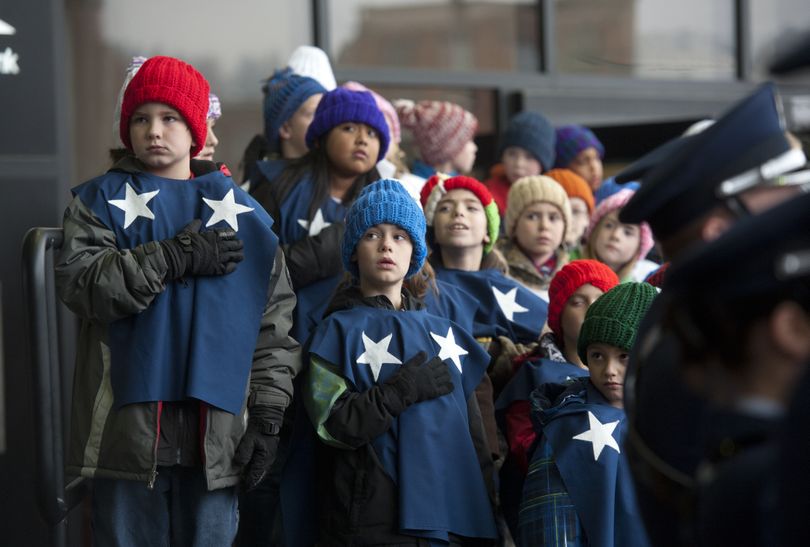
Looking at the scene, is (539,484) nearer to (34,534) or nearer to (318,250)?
(318,250)

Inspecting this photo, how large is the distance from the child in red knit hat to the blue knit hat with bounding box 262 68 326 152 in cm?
152

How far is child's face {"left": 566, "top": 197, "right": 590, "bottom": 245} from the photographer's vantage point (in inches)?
230

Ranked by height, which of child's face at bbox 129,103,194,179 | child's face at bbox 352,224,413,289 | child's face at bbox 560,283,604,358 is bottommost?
child's face at bbox 560,283,604,358

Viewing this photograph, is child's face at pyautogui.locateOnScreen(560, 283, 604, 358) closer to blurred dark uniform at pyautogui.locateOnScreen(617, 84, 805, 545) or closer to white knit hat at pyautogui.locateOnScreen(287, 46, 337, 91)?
white knit hat at pyautogui.locateOnScreen(287, 46, 337, 91)

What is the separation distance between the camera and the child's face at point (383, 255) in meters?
3.98

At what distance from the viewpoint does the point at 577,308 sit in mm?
4383

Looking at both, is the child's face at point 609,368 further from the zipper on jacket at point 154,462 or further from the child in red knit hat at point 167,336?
the zipper on jacket at point 154,462

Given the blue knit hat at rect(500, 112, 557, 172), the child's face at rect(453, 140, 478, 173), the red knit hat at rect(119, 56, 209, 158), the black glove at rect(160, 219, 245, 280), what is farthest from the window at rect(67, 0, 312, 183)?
the black glove at rect(160, 219, 245, 280)

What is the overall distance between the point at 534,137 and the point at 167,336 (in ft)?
11.3

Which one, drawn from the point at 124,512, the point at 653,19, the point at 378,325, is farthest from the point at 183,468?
the point at 653,19

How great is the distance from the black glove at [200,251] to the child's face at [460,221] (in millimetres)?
1366

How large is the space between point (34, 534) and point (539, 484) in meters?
2.47

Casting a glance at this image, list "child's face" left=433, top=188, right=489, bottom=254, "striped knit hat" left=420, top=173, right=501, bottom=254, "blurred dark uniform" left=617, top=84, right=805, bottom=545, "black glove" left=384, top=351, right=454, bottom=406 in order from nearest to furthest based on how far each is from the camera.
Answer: "blurred dark uniform" left=617, top=84, right=805, bottom=545 → "black glove" left=384, top=351, right=454, bottom=406 → "child's face" left=433, top=188, right=489, bottom=254 → "striped knit hat" left=420, top=173, right=501, bottom=254

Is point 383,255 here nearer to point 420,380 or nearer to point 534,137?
point 420,380
